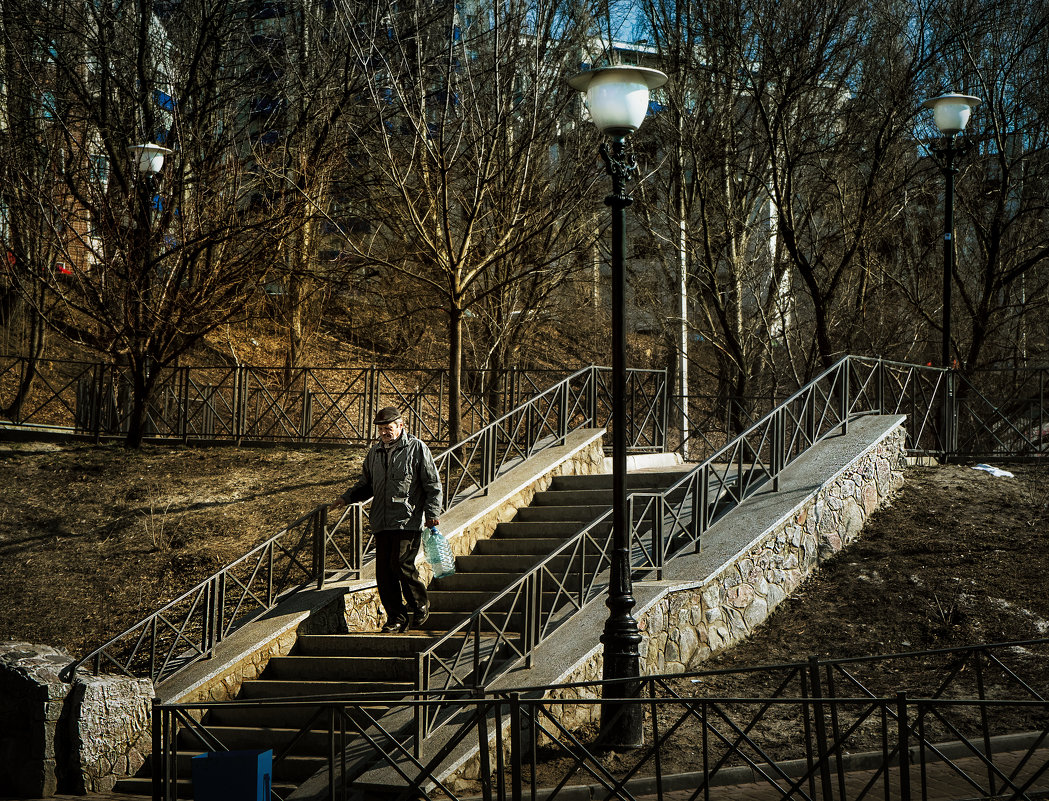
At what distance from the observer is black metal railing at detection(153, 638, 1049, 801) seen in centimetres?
636

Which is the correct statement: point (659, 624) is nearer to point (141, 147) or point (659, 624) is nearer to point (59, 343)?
point (141, 147)

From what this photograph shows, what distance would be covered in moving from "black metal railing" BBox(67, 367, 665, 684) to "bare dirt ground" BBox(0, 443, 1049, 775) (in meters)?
0.59

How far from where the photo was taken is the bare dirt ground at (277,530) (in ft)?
32.5

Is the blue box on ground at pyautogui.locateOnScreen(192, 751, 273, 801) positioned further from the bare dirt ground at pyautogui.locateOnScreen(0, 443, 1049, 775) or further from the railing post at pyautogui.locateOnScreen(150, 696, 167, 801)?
the bare dirt ground at pyautogui.locateOnScreen(0, 443, 1049, 775)

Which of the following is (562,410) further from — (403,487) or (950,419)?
(950,419)

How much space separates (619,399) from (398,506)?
215 cm

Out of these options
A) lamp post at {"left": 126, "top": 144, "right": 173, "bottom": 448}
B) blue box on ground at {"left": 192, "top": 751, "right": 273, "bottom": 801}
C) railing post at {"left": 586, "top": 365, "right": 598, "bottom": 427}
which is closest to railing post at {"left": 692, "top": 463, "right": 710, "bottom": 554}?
railing post at {"left": 586, "top": 365, "right": 598, "bottom": 427}

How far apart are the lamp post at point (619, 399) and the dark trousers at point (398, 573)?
6.00 ft

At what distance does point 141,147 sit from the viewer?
610 inches

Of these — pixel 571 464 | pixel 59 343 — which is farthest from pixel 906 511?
pixel 59 343

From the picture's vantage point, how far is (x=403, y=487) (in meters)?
9.30

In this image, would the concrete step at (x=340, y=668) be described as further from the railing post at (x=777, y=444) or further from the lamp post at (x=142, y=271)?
the lamp post at (x=142, y=271)

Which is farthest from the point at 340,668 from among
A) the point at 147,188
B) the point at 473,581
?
the point at 147,188

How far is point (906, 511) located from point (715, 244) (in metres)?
9.14
